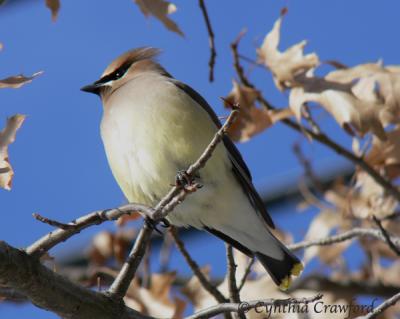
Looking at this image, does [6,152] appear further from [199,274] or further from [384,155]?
[384,155]

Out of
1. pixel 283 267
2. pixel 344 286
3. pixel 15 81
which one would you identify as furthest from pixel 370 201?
pixel 15 81

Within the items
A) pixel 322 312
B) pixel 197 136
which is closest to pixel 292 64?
pixel 197 136

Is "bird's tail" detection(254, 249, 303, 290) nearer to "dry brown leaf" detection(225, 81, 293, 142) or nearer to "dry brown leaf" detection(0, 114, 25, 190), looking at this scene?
"dry brown leaf" detection(225, 81, 293, 142)

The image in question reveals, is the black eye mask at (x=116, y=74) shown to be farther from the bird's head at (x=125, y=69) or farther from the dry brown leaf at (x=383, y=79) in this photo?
the dry brown leaf at (x=383, y=79)

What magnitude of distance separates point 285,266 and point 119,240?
4.22 ft

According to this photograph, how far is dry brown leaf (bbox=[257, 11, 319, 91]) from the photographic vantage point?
3818 millimetres

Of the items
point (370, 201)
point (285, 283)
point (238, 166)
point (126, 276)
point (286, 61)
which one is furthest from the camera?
point (370, 201)

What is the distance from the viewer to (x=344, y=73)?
3.79 m

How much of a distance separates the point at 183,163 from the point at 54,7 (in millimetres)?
801

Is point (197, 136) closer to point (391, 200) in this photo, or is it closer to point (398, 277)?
point (391, 200)

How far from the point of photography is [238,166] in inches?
157

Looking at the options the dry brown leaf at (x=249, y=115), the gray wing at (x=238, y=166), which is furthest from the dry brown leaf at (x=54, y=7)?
the dry brown leaf at (x=249, y=115)

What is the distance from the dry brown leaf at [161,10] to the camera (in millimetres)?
3564

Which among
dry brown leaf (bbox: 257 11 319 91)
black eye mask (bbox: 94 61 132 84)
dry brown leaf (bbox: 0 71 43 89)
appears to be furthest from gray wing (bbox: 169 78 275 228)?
dry brown leaf (bbox: 0 71 43 89)
